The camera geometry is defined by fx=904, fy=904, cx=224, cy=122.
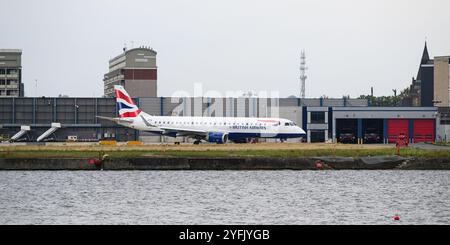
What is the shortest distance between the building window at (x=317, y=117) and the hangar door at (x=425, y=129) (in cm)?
1234

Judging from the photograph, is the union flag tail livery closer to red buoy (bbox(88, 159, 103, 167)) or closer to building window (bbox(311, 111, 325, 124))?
building window (bbox(311, 111, 325, 124))

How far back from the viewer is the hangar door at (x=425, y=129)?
118m

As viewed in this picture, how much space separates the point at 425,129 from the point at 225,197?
240 feet

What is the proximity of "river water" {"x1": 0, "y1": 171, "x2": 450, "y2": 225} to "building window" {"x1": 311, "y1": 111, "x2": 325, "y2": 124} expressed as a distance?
5312cm

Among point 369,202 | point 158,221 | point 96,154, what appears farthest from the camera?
point 96,154

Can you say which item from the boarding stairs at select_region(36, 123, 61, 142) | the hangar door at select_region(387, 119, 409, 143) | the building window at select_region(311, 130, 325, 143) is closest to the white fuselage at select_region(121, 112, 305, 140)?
the building window at select_region(311, 130, 325, 143)

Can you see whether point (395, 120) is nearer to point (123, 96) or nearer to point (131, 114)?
point (131, 114)

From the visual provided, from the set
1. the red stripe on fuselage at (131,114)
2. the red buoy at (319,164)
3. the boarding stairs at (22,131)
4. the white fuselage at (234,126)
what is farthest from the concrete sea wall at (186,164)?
the boarding stairs at (22,131)

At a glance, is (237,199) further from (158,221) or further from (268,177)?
(268,177)

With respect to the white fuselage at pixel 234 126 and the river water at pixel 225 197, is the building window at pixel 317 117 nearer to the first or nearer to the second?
the white fuselage at pixel 234 126

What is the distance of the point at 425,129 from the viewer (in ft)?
388

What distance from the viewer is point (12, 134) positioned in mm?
127062
